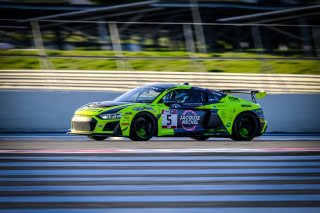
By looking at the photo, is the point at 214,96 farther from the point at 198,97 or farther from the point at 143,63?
the point at 143,63

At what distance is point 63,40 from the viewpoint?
952 inches

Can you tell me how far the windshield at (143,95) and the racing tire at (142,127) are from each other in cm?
48

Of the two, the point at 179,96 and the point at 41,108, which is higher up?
the point at 41,108

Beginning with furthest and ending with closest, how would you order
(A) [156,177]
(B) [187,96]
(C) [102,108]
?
(B) [187,96] < (C) [102,108] < (A) [156,177]

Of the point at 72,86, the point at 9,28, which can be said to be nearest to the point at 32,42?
the point at 9,28

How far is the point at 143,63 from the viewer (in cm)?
2053

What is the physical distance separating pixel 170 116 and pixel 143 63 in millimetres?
4780

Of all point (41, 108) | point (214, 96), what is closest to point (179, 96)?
point (214, 96)

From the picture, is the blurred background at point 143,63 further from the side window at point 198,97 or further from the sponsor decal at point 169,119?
the sponsor decal at point 169,119

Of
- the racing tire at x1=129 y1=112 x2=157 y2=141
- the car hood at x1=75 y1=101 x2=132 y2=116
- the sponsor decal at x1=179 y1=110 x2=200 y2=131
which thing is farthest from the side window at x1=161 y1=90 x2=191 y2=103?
the car hood at x1=75 y1=101 x2=132 y2=116

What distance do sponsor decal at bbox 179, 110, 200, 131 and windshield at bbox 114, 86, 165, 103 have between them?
0.67 meters

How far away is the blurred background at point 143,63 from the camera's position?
61.6 feet

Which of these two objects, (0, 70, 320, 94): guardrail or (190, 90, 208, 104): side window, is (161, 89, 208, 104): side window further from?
(0, 70, 320, 94): guardrail

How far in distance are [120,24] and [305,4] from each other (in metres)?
19.1
